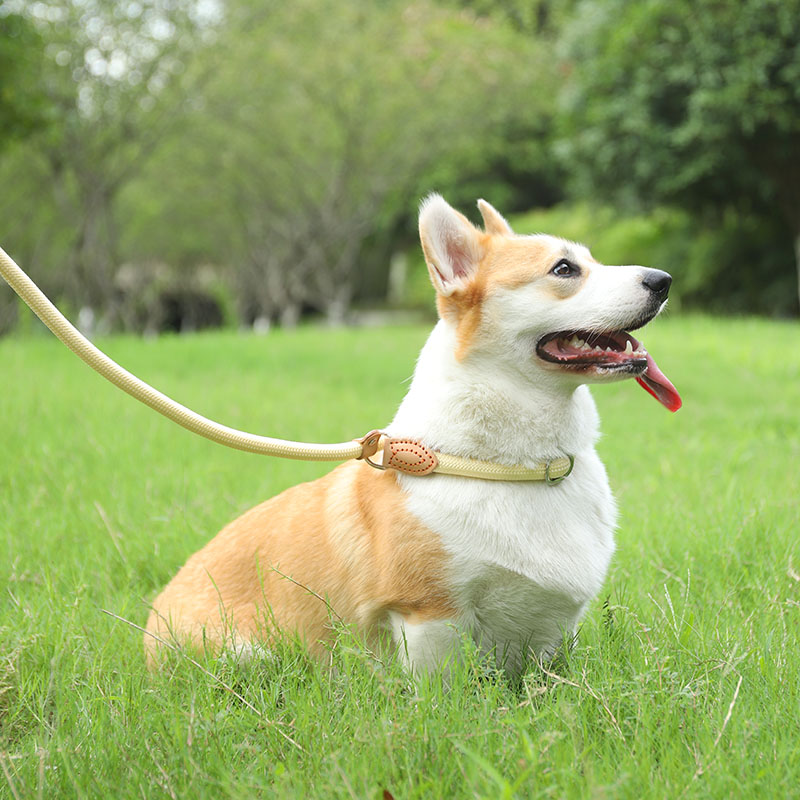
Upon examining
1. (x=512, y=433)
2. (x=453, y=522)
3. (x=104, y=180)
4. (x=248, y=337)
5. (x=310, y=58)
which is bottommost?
(x=248, y=337)

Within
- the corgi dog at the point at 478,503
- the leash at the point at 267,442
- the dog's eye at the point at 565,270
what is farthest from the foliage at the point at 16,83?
the dog's eye at the point at 565,270

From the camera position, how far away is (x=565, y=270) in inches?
105

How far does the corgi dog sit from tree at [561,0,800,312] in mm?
16549

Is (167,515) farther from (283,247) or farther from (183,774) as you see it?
(283,247)

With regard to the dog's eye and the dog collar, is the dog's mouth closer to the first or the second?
the dog's eye

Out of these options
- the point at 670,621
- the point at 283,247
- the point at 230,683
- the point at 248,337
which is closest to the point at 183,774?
the point at 230,683

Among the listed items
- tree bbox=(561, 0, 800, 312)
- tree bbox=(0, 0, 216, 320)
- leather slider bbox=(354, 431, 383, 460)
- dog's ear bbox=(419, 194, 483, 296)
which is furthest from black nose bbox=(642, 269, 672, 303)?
tree bbox=(561, 0, 800, 312)

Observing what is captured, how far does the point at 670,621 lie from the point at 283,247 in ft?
89.5

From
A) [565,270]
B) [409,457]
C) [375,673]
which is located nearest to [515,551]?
[409,457]

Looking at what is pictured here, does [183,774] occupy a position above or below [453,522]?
below

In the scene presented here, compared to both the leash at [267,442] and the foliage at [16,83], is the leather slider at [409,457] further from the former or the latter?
the foliage at [16,83]

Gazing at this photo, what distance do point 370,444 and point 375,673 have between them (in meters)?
0.67

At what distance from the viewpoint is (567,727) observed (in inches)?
81.7

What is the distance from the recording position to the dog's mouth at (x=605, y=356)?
255 cm
